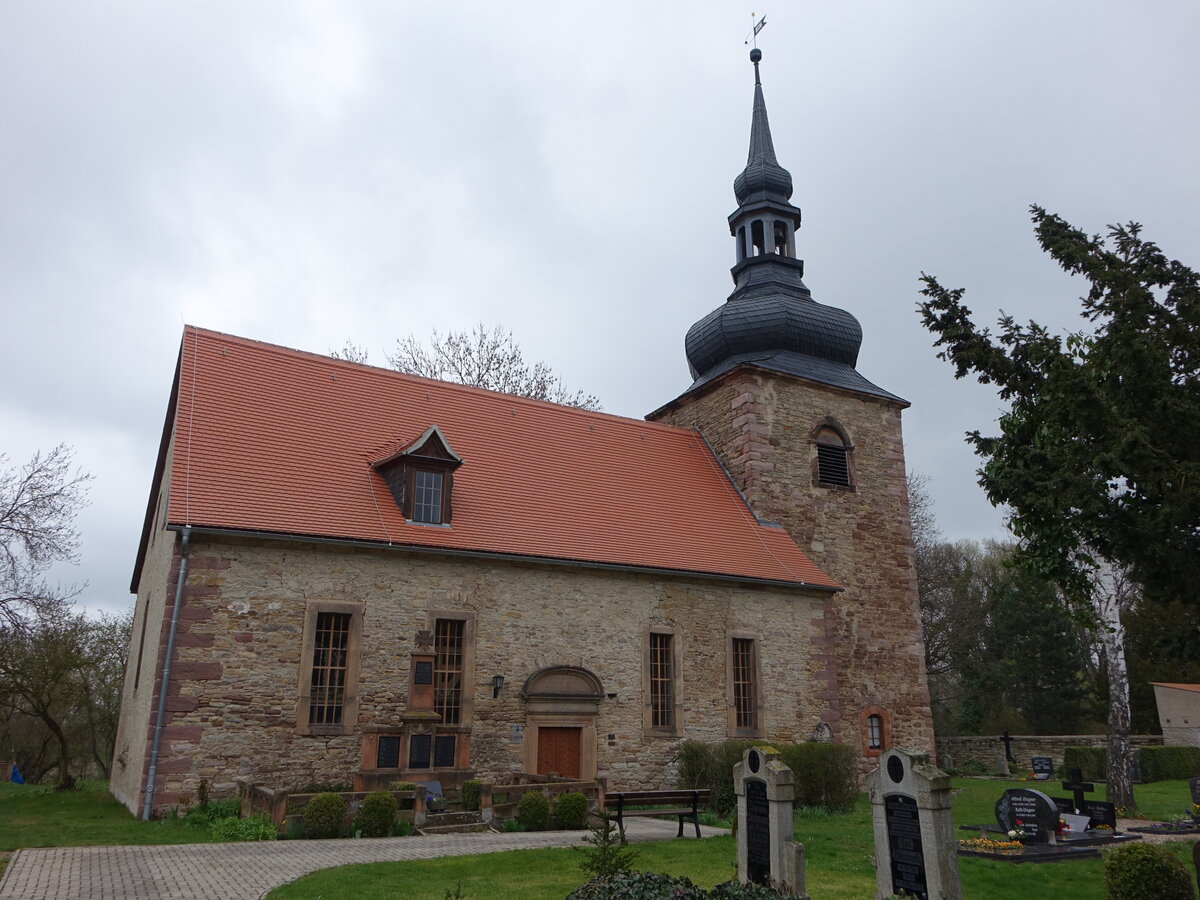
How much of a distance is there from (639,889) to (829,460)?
18045mm

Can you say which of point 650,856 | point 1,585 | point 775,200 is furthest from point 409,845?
point 775,200

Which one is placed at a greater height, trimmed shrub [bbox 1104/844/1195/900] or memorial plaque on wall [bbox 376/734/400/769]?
memorial plaque on wall [bbox 376/734/400/769]

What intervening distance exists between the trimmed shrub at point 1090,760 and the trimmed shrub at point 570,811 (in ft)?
58.6

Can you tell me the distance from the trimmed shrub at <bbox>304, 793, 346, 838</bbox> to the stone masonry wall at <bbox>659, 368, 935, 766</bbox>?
40.5 feet

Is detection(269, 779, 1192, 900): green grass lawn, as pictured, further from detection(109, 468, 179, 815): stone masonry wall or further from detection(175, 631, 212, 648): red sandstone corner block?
detection(109, 468, 179, 815): stone masonry wall

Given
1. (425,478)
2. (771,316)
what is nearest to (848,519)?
(771,316)

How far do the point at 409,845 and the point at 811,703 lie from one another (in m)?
10.5

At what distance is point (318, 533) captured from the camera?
47.1 feet

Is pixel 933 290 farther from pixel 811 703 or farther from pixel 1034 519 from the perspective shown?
pixel 811 703

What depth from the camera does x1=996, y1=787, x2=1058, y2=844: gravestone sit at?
1177cm

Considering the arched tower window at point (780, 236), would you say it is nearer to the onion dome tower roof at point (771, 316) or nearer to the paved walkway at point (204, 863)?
the onion dome tower roof at point (771, 316)

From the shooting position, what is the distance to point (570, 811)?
500 inches

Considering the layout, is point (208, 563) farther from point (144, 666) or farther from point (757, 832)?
point (757, 832)

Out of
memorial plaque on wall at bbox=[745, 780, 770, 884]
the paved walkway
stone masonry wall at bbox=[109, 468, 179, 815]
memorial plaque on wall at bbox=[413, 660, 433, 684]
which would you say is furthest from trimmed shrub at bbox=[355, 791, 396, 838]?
memorial plaque on wall at bbox=[745, 780, 770, 884]
